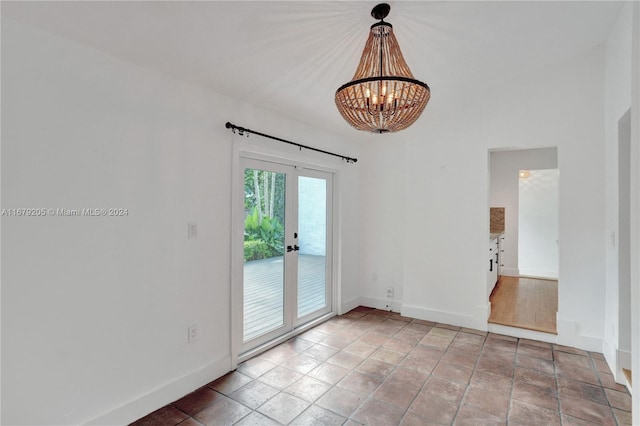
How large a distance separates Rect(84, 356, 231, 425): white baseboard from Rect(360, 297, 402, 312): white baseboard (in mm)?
2416

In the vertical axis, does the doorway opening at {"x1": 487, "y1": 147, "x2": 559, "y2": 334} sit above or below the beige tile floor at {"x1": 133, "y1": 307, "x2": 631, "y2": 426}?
above

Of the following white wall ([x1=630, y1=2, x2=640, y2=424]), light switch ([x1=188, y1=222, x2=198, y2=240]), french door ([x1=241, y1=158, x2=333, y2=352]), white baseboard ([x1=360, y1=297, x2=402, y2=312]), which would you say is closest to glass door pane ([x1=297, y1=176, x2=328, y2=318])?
french door ([x1=241, y1=158, x2=333, y2=352])

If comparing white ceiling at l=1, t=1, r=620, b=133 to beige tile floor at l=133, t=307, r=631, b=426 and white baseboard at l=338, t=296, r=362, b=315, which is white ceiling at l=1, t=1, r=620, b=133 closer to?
beige tile floor at l=133, t=307, r=631, b=426

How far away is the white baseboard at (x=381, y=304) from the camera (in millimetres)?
4512

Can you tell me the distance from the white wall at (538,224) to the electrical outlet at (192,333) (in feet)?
20.9

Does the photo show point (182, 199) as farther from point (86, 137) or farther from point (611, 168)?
point (611, 168)

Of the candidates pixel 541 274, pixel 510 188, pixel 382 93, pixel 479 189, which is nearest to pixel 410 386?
pixel 382 93

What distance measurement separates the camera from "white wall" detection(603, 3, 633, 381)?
255 centimetres

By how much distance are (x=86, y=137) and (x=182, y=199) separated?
737mm

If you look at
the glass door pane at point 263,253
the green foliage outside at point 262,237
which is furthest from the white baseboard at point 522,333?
the green foliage outside at point 262,237

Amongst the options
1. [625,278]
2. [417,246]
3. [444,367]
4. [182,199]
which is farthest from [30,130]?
[625,278]

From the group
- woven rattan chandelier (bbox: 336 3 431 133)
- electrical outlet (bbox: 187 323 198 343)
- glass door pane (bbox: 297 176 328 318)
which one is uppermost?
woven rattan chandelier (bbox: 336 3 431 133)

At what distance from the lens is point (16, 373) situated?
169cm

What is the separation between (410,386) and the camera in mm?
2627
